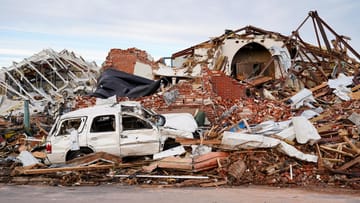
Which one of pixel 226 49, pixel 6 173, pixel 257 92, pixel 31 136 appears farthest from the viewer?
pixel 226 49

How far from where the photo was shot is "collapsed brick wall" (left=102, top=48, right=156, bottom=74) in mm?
21953

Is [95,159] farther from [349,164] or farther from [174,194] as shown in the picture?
[349,164]

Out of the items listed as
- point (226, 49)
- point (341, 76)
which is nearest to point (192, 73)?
point (226, 49)

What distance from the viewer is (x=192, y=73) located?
20.1 metres

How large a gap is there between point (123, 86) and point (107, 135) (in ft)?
24.9

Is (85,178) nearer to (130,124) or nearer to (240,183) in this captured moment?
(130,124)

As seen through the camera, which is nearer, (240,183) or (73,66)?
(240,183)

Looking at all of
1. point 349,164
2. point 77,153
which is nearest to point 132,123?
point 77,153

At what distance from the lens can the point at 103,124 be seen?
1109cm

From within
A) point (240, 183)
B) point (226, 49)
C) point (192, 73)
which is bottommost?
point (240, 183)

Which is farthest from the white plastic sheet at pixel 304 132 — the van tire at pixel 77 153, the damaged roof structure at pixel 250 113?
the van tire at pixel 77 153

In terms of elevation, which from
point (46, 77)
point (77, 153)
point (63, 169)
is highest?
point (46, 77)

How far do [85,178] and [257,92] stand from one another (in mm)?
9908

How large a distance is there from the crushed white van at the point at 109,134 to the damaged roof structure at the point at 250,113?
355 millimetres
